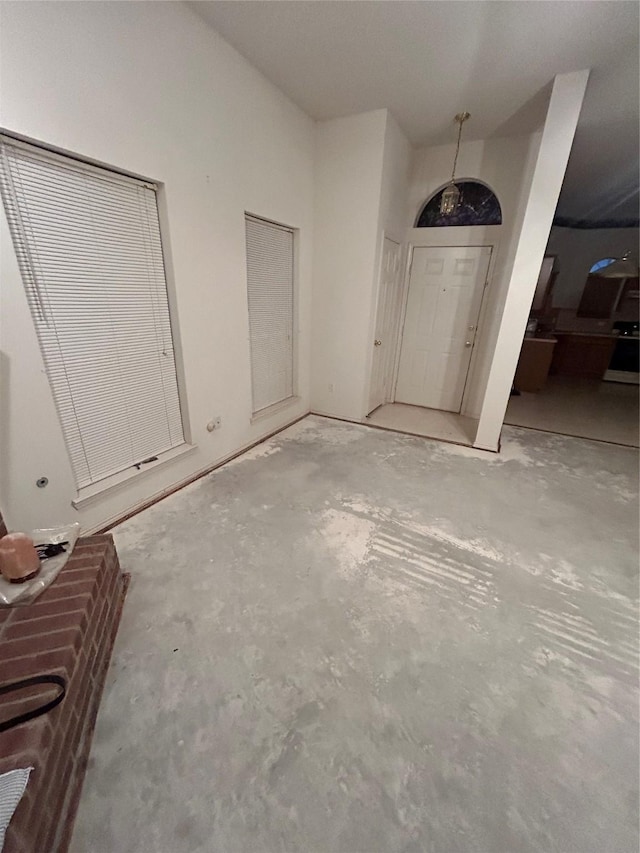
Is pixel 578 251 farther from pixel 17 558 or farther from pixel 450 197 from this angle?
pixel 17 558

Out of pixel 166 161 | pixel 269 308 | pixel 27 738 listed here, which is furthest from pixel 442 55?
pixel 27 738

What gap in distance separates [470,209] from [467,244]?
1.32ft

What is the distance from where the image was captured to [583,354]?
693 centimetres

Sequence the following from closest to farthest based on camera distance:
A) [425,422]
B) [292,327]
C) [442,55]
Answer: [442,55], [292,327], [425,422]

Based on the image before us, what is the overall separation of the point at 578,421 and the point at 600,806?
431cm

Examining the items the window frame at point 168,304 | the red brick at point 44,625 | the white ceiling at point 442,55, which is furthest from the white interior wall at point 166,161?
the red brick at point 44,625

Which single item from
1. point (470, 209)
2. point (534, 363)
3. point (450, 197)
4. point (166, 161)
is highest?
point (470, 209)

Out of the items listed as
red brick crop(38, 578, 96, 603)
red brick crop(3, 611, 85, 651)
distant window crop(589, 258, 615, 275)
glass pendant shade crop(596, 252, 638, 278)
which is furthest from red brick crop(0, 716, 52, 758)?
distant window crop(589, 258, 615, 275)

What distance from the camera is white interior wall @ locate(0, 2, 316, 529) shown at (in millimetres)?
1586

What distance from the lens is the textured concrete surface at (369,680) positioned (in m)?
1.04

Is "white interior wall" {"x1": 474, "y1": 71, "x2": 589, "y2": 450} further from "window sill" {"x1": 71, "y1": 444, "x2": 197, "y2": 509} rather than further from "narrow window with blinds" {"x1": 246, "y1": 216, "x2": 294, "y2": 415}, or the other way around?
"window sill" {"x1": 71, "y1": 444, "x2": 197, "y2": 509}

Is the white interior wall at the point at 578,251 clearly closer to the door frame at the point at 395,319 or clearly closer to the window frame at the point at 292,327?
the door frame at the point at 395,319

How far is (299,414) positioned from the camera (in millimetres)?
4277

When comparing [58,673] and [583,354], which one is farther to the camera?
[583,354]
